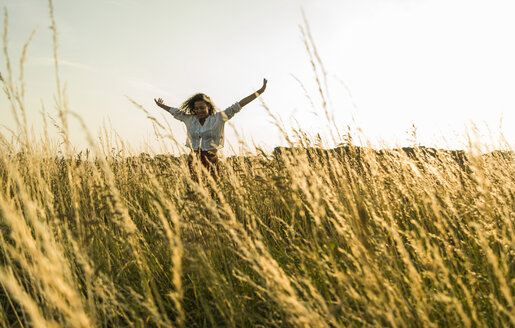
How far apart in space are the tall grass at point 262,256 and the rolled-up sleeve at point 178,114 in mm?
2228

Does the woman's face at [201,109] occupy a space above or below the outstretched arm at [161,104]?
below

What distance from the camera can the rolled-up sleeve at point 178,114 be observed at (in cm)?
474

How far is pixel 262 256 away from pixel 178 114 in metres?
4.31

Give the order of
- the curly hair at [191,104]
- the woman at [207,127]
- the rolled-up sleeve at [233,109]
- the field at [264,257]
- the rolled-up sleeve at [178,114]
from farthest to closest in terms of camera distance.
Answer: the curly hair at [191,104] → the rolled-up sleeve at [178,114] → the rolled-up sleeve at [233,109] → the woman at [207,127] → the field at [264,257]

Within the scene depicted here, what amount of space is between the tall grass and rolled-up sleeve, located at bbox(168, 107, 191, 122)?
7.31ft

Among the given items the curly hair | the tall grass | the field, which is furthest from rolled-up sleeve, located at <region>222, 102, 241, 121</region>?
the field

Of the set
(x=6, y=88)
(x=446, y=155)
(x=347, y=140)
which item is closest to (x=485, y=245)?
(x=347, y=140)

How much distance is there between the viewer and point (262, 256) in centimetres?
97

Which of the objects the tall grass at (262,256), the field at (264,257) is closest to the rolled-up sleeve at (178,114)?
the tall grass at (262,256)

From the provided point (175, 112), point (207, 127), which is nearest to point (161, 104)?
point (175, 112)

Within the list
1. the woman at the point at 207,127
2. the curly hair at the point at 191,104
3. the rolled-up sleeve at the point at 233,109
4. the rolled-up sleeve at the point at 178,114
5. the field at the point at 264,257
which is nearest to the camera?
the field at the point at 264,257

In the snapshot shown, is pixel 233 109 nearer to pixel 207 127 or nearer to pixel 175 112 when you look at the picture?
pixel 207 127

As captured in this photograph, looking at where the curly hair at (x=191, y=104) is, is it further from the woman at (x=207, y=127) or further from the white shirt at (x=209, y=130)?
the white shirt at (x=209, y=130)

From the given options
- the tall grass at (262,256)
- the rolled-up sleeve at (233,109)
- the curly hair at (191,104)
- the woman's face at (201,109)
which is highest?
the curly hair at (191,104)
